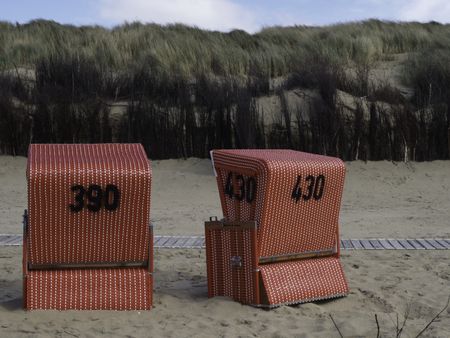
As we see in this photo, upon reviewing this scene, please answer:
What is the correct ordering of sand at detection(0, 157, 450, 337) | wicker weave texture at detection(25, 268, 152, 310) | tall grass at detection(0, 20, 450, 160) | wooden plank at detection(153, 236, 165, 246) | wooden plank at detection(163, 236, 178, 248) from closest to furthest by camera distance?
sand at detection(0, 157, 450, 337)
wicker weave texture at detection(25, 268, 152, 310)
wooden plank at detection(163, 236, 178, 248)
wooden plank at detection(153, 236, 165, 246)
tall grass at detection(0, 20, 450, 160)

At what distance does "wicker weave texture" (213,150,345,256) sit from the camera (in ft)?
19.2

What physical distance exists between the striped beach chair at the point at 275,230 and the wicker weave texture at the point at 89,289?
66cm

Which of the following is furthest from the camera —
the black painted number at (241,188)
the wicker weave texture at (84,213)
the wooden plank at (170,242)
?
the wooden plank at (170,242)

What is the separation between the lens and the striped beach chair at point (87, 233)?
5551 millimetres

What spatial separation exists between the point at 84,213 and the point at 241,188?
1.20 meters

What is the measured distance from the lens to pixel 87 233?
18.6ft

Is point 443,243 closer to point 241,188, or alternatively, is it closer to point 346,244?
point 346,244

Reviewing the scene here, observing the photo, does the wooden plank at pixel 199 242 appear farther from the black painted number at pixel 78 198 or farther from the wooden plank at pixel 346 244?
the black painted number at pixel 78 198

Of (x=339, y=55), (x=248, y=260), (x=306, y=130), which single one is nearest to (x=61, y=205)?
(x=248, y=260)

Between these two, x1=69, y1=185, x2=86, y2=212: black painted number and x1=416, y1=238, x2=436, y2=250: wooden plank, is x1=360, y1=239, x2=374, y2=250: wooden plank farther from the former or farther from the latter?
x1=69, y1=185, x2=86, y2=212: black painted number

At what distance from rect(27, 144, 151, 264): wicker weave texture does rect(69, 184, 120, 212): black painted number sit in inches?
0.9

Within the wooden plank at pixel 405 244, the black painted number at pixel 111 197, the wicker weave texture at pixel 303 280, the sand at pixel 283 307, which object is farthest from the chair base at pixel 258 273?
the wooden plank at pixel 405 244

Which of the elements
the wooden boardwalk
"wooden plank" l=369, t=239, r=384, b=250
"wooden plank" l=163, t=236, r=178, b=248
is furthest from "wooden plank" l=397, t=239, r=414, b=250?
"wooden plank" l=163, t=236, r=178, b=248

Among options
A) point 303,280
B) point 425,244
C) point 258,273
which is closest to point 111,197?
point 258,273
